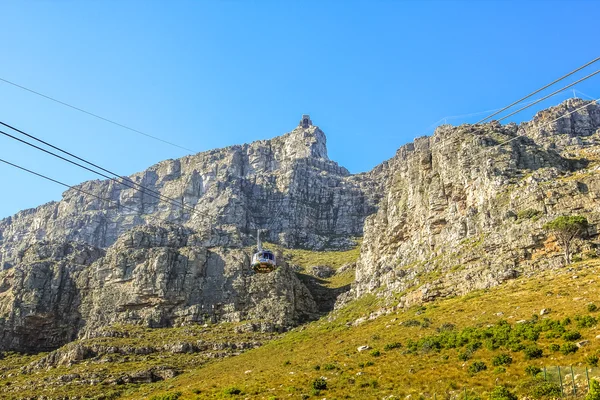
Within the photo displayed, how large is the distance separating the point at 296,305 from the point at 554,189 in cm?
6737

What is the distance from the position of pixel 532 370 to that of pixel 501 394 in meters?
4.42

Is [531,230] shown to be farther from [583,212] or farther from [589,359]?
[589,359]

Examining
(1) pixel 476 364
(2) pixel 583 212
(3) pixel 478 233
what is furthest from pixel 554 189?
(1) pixel 476 364

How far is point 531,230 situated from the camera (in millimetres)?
72750

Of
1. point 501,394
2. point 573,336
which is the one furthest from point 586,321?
point 501,394

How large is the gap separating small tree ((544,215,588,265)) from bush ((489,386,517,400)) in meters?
44.1

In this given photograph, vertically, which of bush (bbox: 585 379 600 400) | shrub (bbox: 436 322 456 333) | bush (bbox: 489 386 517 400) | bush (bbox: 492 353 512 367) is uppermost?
shrub (bbox: 436 322 456 333)

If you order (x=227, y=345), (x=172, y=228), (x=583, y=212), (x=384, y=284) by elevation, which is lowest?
(x=227, y=345)

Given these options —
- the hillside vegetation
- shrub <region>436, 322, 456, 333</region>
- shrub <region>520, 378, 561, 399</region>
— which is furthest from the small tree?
shrub <region>520, 378, 561, 399</region>

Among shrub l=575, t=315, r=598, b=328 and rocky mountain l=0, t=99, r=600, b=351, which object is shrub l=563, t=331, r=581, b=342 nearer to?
shrub l=575, t=315, r=598, b=328

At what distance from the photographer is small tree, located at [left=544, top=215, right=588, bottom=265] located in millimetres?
66312

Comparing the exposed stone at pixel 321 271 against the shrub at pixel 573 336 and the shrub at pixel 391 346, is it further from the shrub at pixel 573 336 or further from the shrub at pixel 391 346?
the shrub at pixel 573 336

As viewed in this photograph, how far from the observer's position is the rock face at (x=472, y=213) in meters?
72.8

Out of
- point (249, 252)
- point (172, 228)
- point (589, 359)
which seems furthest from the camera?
Result: point (172, 228)
